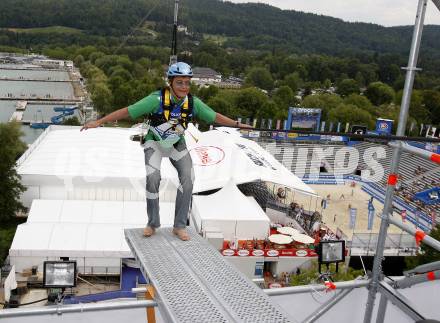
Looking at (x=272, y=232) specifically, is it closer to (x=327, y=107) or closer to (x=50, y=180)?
(x=50, y=180)

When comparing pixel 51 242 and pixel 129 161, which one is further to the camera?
pixel 129 161

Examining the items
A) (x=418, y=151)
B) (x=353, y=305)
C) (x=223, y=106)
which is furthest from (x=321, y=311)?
(x=223, y=106)

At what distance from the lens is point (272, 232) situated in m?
14.5

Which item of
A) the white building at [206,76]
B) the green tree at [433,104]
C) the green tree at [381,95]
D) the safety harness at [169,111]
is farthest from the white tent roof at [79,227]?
the white building at [206,76]

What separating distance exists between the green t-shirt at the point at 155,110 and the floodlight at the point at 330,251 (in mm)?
1501

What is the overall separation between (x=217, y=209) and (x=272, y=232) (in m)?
2.18

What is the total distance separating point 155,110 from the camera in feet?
12.5

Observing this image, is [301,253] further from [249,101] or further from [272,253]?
[249,101]

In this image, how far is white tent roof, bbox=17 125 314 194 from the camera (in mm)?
15234

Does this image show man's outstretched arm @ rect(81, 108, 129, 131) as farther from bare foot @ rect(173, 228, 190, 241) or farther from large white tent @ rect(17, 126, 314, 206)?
large white tent @ rect(17, 126, 314, 206)

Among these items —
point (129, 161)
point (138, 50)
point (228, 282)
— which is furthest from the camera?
point (138, 50)

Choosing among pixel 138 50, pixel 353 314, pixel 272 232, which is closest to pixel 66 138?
pixel 272 232

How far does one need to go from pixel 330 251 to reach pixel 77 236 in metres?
9.56

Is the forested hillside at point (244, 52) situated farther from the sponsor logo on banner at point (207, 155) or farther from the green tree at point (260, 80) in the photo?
the sponsor logo on banner at point (207, 155)
